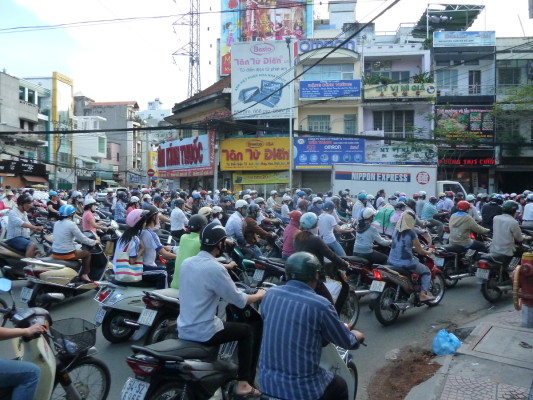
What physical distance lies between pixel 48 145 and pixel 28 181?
7.92m

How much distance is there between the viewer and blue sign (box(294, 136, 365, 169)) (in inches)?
1024

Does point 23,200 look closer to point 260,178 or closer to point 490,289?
point 490,289

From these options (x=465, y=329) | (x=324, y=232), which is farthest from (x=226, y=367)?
(x=324, y=232)

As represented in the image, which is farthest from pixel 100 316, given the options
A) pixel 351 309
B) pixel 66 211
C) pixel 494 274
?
pixel 494 274

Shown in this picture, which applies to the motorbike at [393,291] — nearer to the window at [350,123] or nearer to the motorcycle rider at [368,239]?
the motorcycle rider at [368,239]

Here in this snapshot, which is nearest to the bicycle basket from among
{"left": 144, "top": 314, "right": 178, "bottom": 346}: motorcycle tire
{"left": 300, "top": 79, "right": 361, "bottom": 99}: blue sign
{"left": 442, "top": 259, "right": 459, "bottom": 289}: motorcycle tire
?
{"left": 144, "top": 314, "right": 178, "bottom": 346}: motorcycle tire

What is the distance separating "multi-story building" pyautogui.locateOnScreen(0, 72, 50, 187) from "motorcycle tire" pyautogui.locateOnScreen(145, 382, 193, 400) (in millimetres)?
35154

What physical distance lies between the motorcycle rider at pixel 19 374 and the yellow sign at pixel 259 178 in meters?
23.5

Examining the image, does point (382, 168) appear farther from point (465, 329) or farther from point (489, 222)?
point (465, 329)

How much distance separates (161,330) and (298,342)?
2504 mm

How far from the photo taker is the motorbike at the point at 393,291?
645cm

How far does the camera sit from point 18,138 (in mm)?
38125

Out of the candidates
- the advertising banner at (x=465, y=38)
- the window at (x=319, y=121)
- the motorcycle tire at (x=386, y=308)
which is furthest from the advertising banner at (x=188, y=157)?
the motorcycle tire at (x=386, y=308)

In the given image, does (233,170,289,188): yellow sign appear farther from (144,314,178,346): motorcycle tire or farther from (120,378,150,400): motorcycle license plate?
(120,378,150,400): motorcycle license plate
